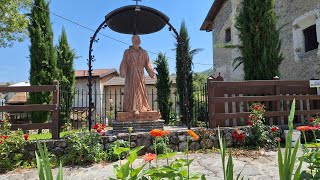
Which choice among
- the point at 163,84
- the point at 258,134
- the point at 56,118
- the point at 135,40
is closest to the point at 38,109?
the point at 56,118

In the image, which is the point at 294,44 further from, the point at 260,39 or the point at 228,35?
the point at 228,35

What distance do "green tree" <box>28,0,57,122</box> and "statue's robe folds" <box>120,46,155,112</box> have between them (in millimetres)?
5585

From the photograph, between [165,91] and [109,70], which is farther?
[109,70]

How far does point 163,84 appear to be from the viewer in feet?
42.7

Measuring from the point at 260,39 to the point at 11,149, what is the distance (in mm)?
6865

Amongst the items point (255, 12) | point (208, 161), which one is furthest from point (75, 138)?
point (255, 12)

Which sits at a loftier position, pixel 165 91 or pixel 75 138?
pixel 165 91

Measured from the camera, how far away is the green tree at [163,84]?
12.5 metres

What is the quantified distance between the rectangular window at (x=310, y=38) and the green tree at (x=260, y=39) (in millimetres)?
3341

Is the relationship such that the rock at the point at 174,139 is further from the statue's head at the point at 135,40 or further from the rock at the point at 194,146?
the statue's head at the point at 135,40

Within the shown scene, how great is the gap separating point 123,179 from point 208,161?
334 centimetres

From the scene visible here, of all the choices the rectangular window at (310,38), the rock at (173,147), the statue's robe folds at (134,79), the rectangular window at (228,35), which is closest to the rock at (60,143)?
the statue's robe folds at (134,79)

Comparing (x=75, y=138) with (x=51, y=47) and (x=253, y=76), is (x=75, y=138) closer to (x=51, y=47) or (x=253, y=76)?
(x=253, y=76)

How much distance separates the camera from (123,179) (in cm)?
154
